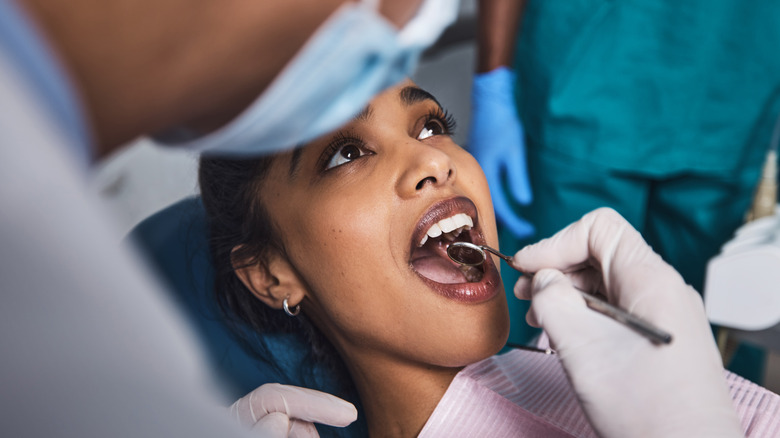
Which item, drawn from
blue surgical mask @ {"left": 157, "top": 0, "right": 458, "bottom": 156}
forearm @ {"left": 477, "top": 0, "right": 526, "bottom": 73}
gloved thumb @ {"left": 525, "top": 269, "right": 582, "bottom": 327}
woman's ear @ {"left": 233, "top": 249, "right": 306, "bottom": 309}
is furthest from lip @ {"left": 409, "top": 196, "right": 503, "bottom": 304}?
forearm @ {"left": 477, "top": 0, "right": 526, "bottom": 73}

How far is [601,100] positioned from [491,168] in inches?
11.9

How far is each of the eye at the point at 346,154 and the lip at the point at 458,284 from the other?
0.46 ft

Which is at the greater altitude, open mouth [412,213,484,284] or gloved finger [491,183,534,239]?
open mouth [412,213,484,284]

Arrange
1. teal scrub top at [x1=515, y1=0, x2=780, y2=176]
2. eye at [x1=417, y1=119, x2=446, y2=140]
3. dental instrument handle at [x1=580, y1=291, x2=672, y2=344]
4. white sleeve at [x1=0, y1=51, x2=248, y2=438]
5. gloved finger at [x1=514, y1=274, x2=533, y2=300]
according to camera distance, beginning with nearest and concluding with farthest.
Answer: white sleeve at [x1=0, y1=51, x2=248, y2=438] → dental instrument handle at [x1=580, y1=291, x2=672, y2=344] → gloved finger at [x1=514, y1=274, x2=533, y2=300] → eye at [x1=417, y1=119, x2=446, y2=140] → teal scrub top at [x1=515, y1=0, x2=780, y2=176]

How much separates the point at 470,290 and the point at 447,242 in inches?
4.7

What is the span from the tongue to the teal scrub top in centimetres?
53

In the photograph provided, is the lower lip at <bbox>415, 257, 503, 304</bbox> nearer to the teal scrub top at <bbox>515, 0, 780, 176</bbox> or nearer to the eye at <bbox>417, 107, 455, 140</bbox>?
the eye at <bbox>417, 107, 455, 140</bbox>

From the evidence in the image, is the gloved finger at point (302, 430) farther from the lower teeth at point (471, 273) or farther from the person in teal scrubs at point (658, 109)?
the person in teal scrubs at point (658, 109)

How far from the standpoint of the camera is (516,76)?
58.9 inches

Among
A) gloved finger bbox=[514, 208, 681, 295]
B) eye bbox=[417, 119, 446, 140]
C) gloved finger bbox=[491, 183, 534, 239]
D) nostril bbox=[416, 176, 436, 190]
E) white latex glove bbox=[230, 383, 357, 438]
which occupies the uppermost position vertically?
eye bbox=[417, 119, 446, 140]

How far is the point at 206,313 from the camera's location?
1.08 metres

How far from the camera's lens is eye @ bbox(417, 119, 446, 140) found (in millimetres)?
988

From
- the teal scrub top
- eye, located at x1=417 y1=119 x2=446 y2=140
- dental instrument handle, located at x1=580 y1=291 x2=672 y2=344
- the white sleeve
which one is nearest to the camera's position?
the white sleeve

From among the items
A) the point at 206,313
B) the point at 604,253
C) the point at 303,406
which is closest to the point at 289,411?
the point at 303,406
